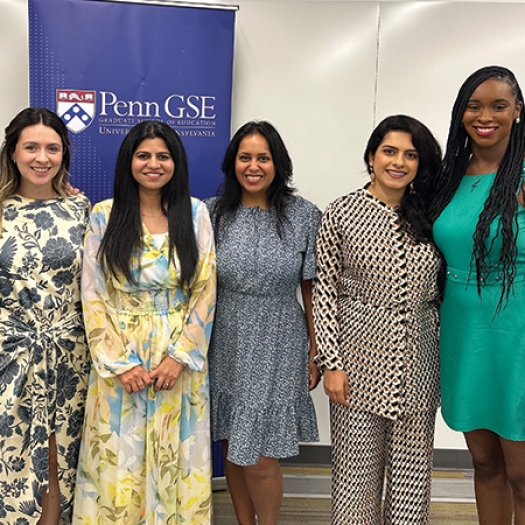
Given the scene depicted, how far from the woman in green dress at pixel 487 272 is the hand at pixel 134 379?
1106mm

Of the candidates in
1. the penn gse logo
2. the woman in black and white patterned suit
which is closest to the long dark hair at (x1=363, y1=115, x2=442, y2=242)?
the woman in black and white patterned suit

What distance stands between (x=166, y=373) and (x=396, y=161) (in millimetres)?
1126

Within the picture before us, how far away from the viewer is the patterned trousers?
215 centimetres

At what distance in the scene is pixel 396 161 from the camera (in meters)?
2.07

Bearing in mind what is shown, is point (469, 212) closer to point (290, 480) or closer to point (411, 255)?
point (411, 255)

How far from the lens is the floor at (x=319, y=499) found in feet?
9.27

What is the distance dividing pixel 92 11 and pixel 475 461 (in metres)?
2.60

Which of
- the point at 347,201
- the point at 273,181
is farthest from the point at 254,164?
the point at 347,201

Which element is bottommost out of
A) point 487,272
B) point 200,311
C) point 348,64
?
point 200,311

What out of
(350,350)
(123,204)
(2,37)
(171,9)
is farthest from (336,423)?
(2,37)

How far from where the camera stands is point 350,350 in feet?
7.03

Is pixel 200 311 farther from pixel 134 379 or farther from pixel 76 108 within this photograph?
pixel 76 108

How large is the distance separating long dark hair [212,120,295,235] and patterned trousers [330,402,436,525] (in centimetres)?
82

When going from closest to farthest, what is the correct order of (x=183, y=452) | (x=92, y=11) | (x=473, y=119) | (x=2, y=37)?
(x=473, y=119), (x=183, y=452), (x=92, y=11), (x=2, y=37)
